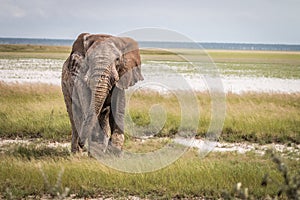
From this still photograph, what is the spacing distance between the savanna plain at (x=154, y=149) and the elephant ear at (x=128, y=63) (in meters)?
1.63

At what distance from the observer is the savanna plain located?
721 centimetres

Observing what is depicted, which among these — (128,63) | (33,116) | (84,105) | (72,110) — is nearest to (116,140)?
(84,105)

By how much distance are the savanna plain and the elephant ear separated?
5.34ft

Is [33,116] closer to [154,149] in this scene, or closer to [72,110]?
[72,110]

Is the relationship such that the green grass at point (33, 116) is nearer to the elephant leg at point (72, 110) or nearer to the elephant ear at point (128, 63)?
the elephant leg at point (72, 110)

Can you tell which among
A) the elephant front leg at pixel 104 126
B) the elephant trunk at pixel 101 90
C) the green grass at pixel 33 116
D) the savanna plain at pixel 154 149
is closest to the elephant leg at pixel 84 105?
the elephant trunk at pixel 101 90

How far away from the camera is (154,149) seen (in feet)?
35.2

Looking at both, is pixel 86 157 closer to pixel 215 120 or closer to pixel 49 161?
pixel 49 161

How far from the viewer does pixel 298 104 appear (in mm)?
17094

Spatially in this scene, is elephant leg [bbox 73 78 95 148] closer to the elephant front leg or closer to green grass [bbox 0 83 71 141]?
the elephant front leg

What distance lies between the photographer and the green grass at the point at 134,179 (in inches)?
286

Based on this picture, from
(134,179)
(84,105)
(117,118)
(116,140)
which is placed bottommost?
(134,179)

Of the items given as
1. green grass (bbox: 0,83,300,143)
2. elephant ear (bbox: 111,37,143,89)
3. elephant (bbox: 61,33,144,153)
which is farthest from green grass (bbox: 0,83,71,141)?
elephant ear (bbox: 111,37,143,89)

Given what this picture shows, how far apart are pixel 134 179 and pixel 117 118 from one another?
2074 millimetres
